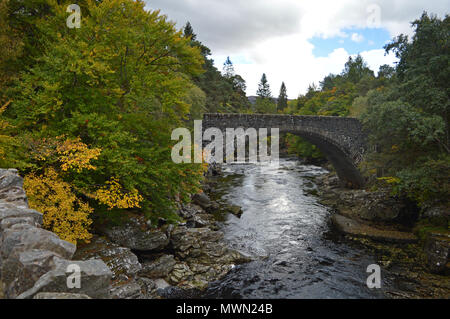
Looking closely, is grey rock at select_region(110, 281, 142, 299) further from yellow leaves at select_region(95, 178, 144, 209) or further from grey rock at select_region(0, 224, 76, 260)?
grey rock at select_region(0, 224, 76, 260)

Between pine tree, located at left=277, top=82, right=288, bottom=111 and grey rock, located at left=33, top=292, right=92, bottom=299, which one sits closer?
→ grey rock, located at left=33, top=292, right=92, bottom=299

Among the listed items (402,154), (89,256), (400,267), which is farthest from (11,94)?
(402,154)

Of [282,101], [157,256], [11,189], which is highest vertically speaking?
[282,101]

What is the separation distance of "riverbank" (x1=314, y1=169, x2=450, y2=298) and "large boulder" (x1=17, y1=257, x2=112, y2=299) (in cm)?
1042

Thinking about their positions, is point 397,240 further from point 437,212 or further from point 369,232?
point 437,212

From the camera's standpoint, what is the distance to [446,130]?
1536 cm

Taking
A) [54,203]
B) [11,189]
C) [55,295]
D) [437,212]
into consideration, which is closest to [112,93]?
[54,203]

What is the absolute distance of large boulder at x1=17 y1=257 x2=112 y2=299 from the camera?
15.2 ft

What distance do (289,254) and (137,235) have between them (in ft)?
25.6

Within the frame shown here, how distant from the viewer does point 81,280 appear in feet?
16.5

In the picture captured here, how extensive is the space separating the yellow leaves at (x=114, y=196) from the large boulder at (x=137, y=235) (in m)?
1.75

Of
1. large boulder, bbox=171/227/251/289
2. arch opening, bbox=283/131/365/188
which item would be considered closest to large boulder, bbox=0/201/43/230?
large boulder, bbox=171/227/251/289

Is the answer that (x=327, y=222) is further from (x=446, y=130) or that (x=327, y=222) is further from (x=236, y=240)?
(x=446, y=130)

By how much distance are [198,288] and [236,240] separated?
17.0 ft
